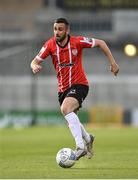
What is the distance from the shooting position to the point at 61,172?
12.9 m

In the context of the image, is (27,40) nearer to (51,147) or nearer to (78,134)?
(51,147)

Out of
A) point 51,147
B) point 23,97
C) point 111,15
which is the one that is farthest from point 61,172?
point 111,15

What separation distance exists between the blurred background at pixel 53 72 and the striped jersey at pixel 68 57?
63.6 feet

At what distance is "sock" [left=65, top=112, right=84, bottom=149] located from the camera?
13.7 meters

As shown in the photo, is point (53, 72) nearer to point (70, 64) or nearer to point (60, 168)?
point (70, 64)

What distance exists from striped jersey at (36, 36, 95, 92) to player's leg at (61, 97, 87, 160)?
33cm

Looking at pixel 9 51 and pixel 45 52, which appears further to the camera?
pixel 9 51

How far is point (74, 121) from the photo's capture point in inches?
543

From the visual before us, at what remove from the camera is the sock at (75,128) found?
539 inches

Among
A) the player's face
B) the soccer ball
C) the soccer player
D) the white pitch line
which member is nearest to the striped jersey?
the soccer player

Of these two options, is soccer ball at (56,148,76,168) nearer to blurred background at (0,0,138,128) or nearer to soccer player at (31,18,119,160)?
soccer player at (31,18,119,160)

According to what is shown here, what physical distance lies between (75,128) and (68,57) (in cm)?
110

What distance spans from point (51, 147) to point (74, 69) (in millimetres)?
6959

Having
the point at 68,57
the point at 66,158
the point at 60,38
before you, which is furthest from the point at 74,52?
the point at 66,158
